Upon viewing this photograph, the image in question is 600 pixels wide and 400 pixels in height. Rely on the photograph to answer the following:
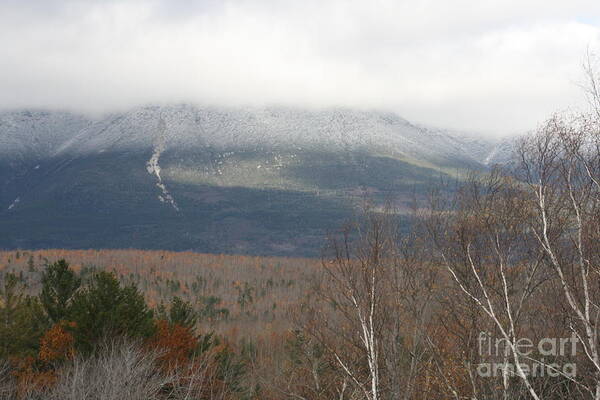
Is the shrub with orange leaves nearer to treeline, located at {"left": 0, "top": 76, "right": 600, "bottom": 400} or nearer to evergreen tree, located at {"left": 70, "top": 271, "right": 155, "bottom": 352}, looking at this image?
treeline, located at {"left": 0, "top": 76, "right": 600, "bottom": 400}

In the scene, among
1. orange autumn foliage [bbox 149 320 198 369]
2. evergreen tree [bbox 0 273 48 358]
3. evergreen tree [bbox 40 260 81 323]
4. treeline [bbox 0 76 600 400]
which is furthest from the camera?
evergreen tree [bbox 40 260 81 323]

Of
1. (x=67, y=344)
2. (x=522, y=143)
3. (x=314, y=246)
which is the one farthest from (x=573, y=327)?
(x=314, y=246)

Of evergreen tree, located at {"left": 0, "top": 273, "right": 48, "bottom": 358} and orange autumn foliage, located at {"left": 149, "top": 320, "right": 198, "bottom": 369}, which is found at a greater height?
evergreen tree, located at {"left": 0, "top": 273, "right": 48, "bottom": 358}

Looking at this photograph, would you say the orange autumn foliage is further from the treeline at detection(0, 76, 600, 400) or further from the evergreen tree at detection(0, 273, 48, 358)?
the evergreen tree at detection(0, 273, 48, 358)

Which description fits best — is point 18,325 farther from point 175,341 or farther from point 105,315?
point 175,341

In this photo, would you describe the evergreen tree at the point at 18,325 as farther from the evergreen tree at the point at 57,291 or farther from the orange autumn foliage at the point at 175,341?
the orange autumn foliage at the point at 175,341

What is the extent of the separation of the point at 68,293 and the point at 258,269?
322 ft

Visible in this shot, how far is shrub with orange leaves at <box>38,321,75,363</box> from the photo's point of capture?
21.7m

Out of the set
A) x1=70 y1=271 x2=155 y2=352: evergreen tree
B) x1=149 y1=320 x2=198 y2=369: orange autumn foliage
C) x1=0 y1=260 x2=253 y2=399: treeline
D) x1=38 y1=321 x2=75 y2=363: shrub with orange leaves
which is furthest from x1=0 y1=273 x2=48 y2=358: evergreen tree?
x1=149 y1=320 x2=198 y2=369: orange autumn foliage

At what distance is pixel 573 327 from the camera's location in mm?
11719

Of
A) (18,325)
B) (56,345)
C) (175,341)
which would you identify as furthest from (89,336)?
(175,341)

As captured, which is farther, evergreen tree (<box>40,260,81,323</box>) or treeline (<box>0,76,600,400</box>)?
evergreen tree (<box>40,260,81,323</box>)

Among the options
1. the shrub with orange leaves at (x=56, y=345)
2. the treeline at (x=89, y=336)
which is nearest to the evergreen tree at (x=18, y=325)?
the treeline at (x=89, y=336)

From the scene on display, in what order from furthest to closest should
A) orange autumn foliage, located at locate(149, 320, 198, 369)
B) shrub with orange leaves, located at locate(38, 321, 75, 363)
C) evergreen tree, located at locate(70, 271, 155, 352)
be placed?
1. orange autumn foliage, located at locate(149, 320, 198, 369)
2. evergreen tree, located at locate(70, 271, 155, 352)
3. shrub with orange leaves, located at locate(38, 321, 75, 363)
